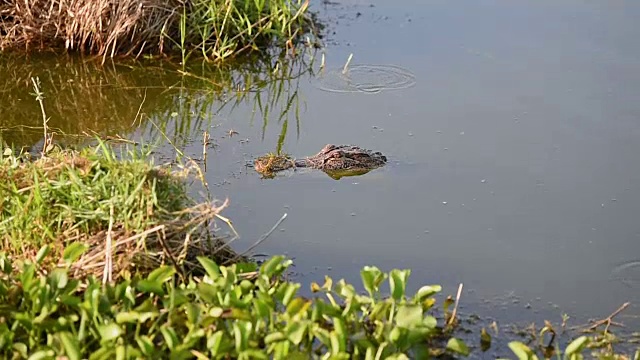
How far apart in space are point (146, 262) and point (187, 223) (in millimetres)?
216

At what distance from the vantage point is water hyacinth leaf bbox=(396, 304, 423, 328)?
10.3 ft

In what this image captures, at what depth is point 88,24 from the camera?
6.46 m

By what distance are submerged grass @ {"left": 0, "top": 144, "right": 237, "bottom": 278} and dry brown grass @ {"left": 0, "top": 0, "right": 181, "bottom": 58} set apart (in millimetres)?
2880

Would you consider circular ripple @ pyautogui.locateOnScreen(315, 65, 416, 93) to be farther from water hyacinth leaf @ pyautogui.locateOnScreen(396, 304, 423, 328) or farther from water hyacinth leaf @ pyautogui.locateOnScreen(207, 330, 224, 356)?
water hyacinth leaf @ pyautogui.locateOnScreen(207, 330, 224, 356)

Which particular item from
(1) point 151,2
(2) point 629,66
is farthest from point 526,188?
(1) point 151,2

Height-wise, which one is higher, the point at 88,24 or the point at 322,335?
the point at 88,24

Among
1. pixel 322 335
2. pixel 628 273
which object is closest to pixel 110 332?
pixel 322 335

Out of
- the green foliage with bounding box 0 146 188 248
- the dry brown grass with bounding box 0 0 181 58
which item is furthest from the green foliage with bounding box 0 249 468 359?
the dry brown grass with bounding box 0 0 181 58

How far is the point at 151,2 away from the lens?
6.52 metres

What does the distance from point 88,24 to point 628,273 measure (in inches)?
160

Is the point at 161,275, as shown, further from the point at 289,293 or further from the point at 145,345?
the point at 289,293

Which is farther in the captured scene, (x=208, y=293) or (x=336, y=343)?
(x=208, y=293)

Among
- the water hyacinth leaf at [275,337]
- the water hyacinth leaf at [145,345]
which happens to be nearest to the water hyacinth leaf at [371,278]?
the water hyacinth leaf at [275,337]

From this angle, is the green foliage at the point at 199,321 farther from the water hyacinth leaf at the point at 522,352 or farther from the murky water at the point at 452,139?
the murky water at the point at 452,139
